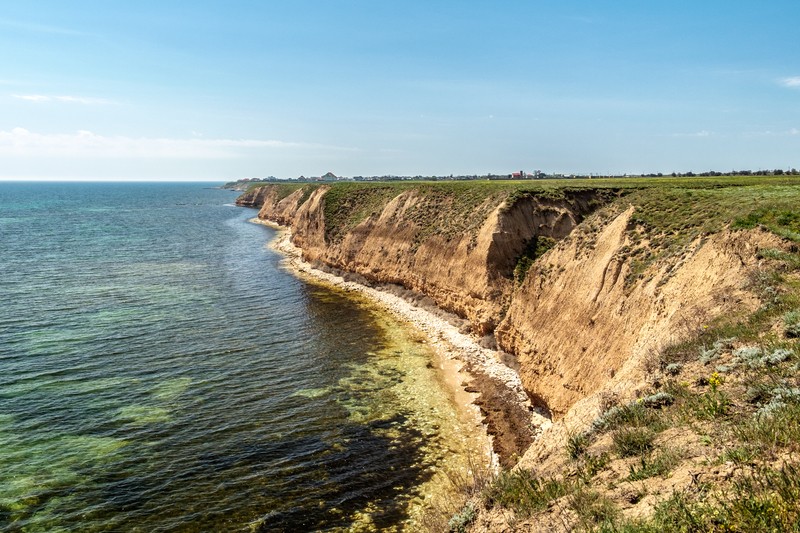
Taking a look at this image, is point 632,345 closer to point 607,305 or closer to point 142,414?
point 607,305

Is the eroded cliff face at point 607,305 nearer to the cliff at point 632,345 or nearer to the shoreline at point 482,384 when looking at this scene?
the cliff at point 632,345

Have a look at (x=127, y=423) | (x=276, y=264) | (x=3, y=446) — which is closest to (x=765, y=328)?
(x=127, y=423)

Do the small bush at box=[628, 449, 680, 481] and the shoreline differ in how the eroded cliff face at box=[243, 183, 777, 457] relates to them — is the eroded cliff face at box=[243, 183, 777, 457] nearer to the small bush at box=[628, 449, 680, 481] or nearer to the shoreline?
the shoreline

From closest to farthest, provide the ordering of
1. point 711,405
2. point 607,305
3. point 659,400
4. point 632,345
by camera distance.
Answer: point 711,405 → point 659,400 → point 632,345 → point 607,305

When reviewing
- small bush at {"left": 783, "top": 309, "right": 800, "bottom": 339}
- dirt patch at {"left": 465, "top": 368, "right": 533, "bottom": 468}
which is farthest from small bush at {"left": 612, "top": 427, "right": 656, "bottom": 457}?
dirt patch at {"left": 465, "top": 368, "right": 533, "bottom": 468}

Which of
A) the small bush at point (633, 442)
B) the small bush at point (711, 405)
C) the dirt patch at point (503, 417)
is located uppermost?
the small bush at point (711, 405)

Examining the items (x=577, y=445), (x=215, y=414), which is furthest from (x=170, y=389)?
(x=577, y=445)

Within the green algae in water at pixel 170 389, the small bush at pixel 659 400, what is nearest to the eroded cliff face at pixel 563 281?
the small bush at pixel 659 400
